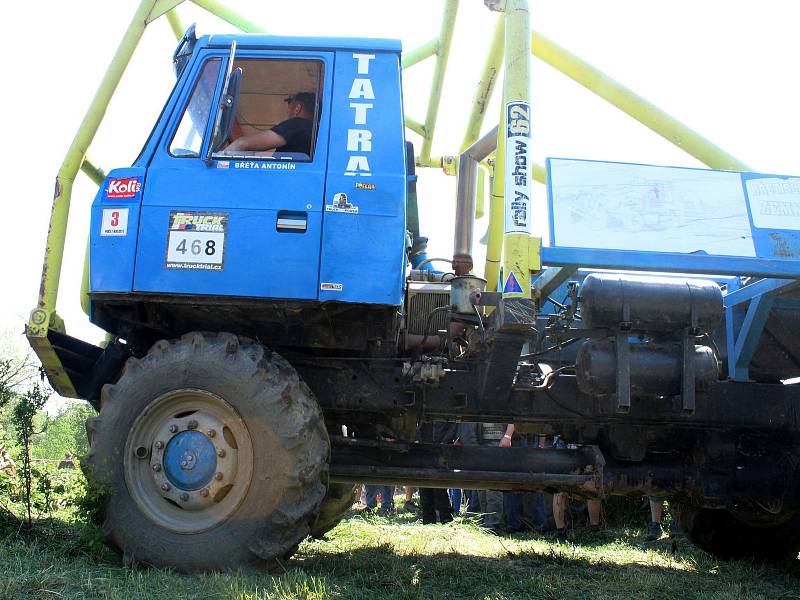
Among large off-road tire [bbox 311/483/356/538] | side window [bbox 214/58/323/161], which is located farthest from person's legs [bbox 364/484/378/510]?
side window [bbox 214/58/323/161]

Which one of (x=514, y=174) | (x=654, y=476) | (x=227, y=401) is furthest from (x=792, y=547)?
(x=227, y=401)

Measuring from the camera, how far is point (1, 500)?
195 inches

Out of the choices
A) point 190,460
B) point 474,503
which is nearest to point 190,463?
point 190,460

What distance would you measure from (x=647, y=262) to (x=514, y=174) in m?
0.89

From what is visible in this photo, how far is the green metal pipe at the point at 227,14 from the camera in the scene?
5867mm

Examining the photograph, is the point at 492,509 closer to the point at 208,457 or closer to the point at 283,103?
the point at 208,457

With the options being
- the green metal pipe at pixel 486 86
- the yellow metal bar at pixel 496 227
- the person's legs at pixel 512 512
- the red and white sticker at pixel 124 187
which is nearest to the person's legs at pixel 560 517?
the person's legs at pixel 512 512

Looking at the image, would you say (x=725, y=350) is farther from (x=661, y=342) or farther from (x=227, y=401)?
(x=227, y=401)

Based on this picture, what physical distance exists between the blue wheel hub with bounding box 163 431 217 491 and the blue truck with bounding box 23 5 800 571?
0.01m

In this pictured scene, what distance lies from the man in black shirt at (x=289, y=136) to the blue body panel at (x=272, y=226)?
0.54 feet

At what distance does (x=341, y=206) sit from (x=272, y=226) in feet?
1.31

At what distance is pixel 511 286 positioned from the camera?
385 centimetres

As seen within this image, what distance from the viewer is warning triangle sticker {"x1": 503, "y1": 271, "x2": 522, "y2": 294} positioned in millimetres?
3830

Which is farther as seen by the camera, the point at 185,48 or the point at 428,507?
the point at 428,507
